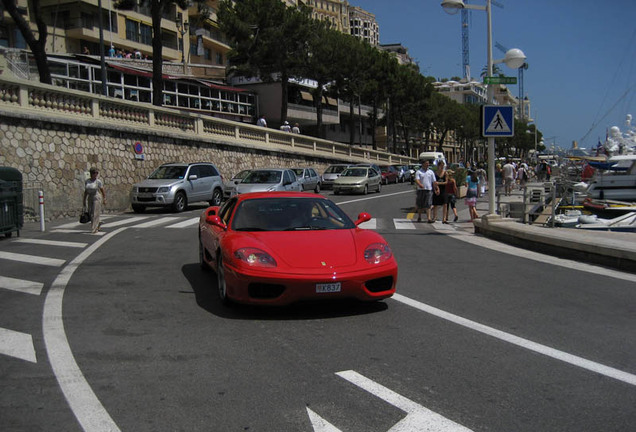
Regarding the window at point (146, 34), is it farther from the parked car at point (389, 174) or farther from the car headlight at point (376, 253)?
the car headlight at point (376, 253)

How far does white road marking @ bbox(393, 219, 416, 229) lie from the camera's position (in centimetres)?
1722

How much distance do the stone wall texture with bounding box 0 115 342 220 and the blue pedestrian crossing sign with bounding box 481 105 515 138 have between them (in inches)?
566

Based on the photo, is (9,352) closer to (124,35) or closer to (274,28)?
(274,28)

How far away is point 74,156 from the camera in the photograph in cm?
2189

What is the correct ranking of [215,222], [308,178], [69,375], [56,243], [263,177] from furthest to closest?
[308,178] → [263,177] → [56,243] → [215,222] → [69,375]

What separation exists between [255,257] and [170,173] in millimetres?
17726

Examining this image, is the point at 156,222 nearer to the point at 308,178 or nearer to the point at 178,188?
the point at 178,188

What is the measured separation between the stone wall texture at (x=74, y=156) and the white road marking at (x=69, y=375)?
13.9 m

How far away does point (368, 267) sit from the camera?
20.7 feet

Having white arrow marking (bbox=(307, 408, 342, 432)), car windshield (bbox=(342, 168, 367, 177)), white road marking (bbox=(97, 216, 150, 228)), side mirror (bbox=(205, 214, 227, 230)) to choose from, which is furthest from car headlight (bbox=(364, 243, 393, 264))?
car windshield (bbox=(342, 168, 367, 177))

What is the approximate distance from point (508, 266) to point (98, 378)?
24.9 ft

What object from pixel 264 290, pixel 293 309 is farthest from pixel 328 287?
pixel 293 309

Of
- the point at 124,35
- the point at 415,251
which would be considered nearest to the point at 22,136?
the point at 415,251

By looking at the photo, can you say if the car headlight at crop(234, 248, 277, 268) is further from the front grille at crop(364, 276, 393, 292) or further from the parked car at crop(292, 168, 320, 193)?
the parked car at crop(292, 168, 320, 193)
